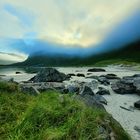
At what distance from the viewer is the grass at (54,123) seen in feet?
21.3

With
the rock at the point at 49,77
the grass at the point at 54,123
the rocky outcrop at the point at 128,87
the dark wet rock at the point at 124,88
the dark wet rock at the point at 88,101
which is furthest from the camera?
the rock at the point at 49,77

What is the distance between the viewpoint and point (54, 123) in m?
7.31

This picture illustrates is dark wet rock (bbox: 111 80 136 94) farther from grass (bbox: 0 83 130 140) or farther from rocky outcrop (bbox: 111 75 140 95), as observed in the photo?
grass (bbox: 0 83 130 140)

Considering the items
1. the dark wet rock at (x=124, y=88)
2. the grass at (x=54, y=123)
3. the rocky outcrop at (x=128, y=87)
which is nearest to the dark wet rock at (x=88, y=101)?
the grass at (x=54, y=123)

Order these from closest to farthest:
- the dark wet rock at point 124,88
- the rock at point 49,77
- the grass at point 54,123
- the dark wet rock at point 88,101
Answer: the grass at point 54,123
the dark wet rock at point 88,101
the dark wet rock at point 124,88
the rock at point 49,77

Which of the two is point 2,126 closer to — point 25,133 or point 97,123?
point 25,133

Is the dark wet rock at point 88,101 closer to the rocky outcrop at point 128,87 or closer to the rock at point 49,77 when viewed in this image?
the rocky outcrop at point 128,87

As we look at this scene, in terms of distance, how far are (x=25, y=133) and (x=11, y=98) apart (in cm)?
305

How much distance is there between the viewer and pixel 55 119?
7.47 metres

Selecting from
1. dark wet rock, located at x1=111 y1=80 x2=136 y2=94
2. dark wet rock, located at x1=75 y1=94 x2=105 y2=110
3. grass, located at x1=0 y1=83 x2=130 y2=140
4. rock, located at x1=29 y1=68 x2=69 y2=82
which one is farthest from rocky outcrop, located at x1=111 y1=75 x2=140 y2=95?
grass, located at x1=0 y1=83 x2=130 y2=140

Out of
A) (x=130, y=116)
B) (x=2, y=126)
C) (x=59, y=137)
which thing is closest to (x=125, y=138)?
(x=59, y=137)

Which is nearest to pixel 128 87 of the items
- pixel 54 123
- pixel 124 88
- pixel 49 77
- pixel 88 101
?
pixel 124 88

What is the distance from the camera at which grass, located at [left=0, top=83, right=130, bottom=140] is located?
6.50 meters

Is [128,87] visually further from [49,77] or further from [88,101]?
[88,101]
